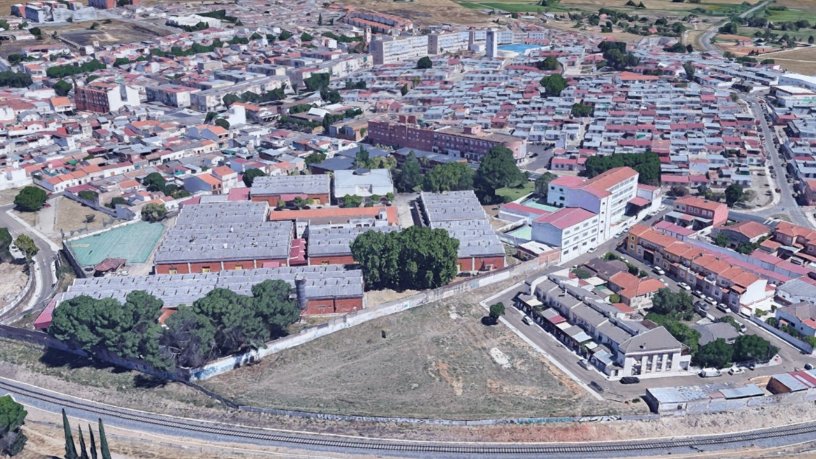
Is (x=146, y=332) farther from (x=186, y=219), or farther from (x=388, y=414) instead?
(x=186, y=219)

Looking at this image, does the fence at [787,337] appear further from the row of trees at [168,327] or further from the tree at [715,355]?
the row of trees at [168,327]

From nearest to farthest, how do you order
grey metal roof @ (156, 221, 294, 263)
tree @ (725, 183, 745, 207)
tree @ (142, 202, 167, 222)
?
1. grey metal roof @ (156, 221, 294, 263)
2. tree @ (142, 202, 167, 222)
3. tree @ (725, 183, 745, 207)

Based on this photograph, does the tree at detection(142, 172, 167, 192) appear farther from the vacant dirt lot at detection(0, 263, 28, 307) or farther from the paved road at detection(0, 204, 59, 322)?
the vacant dirt lot at detection(0, 263, 28, 307)

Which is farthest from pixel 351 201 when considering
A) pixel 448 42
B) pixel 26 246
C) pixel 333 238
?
pixel 448 42

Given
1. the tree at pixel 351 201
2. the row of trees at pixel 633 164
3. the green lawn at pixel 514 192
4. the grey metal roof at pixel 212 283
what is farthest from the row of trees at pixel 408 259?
the row of trees at pixel 633 164

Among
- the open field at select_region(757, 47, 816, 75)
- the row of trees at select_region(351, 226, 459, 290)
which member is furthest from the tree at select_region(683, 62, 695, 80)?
the row of trees at select_region(351, 226, 459, 290)

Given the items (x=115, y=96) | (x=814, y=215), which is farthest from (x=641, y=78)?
(x=115, y=96)
